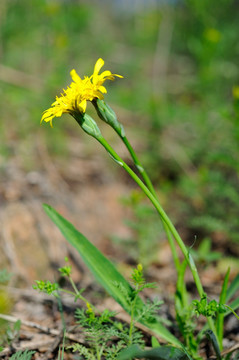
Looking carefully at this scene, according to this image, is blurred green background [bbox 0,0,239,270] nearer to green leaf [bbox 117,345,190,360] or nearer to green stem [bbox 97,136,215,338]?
green stem [bbox 97,136,215,338]

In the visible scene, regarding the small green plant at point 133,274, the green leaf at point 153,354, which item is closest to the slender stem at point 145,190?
the small green plant at point 133,274

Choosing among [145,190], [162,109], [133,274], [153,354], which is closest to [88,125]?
[145,190]

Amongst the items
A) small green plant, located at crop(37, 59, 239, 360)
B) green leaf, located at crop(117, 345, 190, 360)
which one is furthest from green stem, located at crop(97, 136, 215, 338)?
green leaf, located at crop(117, 345, 190, 360)

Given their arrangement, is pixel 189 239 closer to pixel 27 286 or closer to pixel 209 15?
pixel 27 286

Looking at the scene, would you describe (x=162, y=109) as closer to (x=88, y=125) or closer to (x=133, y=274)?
(x=88, y=125)

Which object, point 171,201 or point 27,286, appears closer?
point 27,286

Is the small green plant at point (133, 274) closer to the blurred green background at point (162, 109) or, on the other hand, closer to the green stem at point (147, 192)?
the green stem at point (147, 192)

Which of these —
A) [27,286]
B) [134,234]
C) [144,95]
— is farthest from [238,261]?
[144,95]
